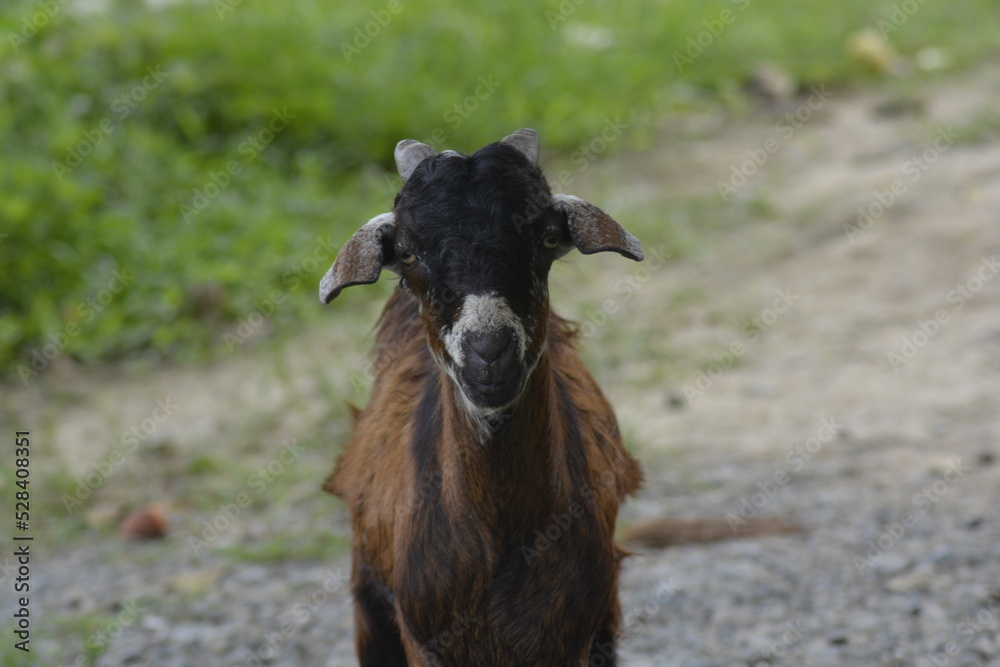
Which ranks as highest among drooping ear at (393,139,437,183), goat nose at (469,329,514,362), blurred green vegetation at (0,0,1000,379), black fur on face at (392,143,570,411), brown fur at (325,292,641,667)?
blurred green vegetation at (0,0,1000,379)

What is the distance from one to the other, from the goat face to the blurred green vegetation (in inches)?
170

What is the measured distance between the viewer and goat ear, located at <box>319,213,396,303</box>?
3027 millimetres

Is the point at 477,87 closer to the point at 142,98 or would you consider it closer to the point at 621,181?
the point at 621,181

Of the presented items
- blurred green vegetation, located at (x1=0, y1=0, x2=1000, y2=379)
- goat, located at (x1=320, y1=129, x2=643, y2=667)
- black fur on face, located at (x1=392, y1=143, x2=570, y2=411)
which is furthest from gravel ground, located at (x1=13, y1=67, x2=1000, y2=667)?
black fur on face, located at (x1=392, y1=143, x2=570, y2=411)

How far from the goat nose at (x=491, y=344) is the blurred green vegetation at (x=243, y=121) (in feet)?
15.2

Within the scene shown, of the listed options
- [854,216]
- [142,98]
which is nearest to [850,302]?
[854,216]

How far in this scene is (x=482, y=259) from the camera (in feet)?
9.57

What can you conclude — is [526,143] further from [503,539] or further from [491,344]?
[503,539]

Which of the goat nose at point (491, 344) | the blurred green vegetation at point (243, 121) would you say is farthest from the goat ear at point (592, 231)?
the blurred green vegetation at point (243, 121)

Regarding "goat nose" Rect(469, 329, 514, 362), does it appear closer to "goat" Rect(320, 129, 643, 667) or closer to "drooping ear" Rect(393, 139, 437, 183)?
"goat" Rect(320, 129, 643, 667)

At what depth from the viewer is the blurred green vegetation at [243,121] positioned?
24.4 ft

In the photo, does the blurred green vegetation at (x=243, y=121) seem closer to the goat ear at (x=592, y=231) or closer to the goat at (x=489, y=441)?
the goat at (x=489, y=441)

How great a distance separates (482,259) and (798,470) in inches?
132

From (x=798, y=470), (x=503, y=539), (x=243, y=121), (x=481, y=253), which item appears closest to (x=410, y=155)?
(x=481, y=253)
